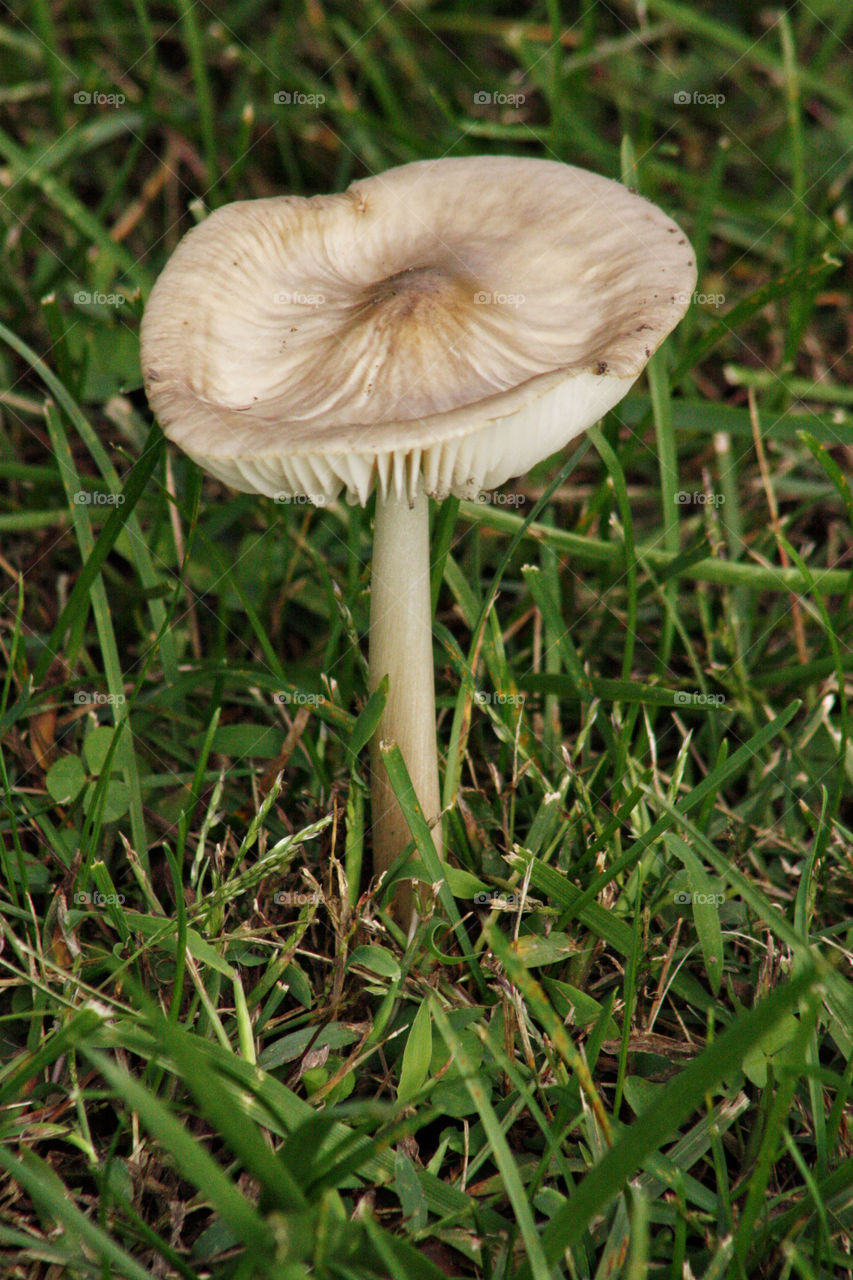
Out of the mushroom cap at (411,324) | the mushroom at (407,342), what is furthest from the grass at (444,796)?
the mushroom cap at (411,324)

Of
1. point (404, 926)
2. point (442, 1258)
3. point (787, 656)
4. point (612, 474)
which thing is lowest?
point (442, 1258)

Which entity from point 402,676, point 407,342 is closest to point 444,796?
point 402,676

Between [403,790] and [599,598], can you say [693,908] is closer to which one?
[403,790]

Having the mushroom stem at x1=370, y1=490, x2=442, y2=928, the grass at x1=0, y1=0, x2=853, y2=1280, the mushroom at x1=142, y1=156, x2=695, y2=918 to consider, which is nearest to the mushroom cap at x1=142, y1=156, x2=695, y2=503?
the mushroom at x1=142, y1=156, x2=695, y2=918

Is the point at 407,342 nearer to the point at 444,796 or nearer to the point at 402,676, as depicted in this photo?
the point at 402,676

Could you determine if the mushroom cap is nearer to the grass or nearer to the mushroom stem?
the mushroom stem

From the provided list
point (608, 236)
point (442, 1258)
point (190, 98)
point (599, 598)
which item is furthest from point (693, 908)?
point (190, 98)
